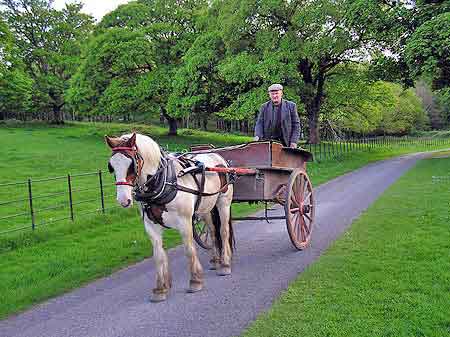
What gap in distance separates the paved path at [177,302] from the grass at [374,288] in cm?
34

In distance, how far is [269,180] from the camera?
7750mm

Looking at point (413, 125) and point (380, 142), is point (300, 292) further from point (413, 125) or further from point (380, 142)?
point (413, 125)

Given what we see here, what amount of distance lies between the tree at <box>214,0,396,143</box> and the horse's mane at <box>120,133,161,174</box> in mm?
18747

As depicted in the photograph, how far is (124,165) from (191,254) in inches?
62.7

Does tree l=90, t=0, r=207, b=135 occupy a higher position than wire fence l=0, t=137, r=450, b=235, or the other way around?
tree l=90, t=0, r=207, b=135

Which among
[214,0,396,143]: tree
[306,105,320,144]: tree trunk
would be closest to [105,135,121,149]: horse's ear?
[214,0,396,143]: tree

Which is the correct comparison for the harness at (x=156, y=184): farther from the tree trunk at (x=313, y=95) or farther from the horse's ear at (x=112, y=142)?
the tree trunk at (x=313, y=95)

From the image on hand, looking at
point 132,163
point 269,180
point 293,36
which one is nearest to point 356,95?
point 293,36

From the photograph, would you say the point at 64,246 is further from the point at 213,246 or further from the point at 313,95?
the point at 313,95

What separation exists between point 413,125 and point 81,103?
173 feet

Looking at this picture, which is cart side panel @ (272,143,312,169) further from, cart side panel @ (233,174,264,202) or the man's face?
the man's face

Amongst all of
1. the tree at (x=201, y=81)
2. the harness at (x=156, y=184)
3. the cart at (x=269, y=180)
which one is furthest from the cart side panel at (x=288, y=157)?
the tree at (x=201, y=81)

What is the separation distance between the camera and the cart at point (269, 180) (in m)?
7.58

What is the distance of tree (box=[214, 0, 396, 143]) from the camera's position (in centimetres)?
2327
